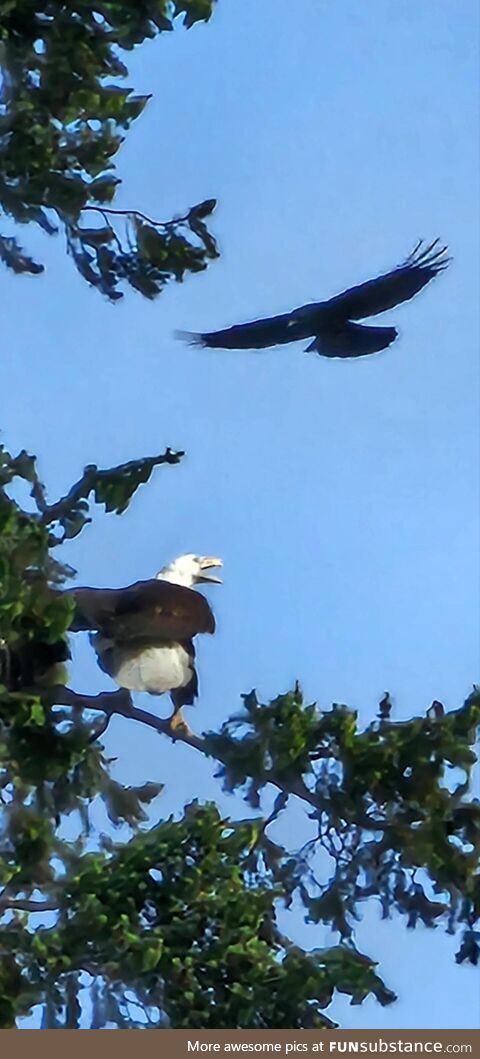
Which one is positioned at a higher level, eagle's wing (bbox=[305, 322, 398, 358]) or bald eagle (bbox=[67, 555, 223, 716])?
eagle's wing (bbox=[305, 322, 398, 358])

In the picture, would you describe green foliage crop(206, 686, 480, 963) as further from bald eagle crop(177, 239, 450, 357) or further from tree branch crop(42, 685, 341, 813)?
bald eagle crop(177, 239, 450, 357)

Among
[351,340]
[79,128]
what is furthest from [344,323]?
[79,128]

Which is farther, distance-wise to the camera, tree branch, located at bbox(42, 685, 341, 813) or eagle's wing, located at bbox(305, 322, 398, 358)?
eagle's wing, located at bbox(305, 322, 398, 358)

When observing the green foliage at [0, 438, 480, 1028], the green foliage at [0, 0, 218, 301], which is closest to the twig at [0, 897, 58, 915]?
the green foliage at [0, 438, 480, 1028]

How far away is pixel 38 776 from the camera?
315 inches

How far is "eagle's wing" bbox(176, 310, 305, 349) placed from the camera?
40.0 ft

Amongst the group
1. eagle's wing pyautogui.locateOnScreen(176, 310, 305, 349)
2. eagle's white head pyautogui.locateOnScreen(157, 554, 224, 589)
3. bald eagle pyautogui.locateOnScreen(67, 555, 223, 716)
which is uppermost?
eagle's wing pyautogui.locateOnScreen(176, 310, 305, 349)

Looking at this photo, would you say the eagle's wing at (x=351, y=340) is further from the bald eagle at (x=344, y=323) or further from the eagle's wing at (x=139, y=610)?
the eagle's wing at (x=139, y=610)

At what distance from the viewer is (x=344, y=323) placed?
1262cm

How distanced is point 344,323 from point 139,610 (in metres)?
3.95

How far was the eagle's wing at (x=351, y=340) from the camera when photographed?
12594 mm

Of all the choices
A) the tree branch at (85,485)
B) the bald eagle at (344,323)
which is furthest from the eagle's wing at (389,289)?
the tree branch at (85,485)

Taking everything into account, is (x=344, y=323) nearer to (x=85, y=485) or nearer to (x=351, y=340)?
(x=351, y=340)

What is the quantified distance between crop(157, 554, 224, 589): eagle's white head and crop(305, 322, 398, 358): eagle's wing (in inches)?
73.8
